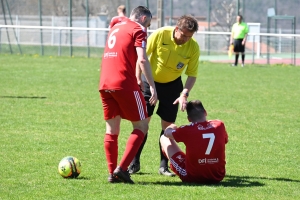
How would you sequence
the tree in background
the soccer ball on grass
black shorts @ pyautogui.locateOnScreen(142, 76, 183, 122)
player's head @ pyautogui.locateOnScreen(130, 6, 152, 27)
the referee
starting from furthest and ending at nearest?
the tree in background → the referee → black shorts @ pyautogui.locateOnScreen(142, 76, 183, 122) → the soccer ball on grass → player's head @ pyautogui.locateOnScreen(130, 6, 152, 27)

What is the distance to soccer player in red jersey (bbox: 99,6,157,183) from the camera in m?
6.20

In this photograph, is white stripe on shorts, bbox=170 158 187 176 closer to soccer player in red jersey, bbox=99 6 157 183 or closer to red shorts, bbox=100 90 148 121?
soccer player in red jersey, bbox=99 6 157 183

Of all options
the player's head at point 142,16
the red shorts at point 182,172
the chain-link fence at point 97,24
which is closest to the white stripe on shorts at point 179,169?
the red shorts at point 182,172

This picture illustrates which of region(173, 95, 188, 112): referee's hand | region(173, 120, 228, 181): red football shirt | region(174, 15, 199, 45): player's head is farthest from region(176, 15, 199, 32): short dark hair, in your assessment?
region(173, 120, 228, 181): red football shirt

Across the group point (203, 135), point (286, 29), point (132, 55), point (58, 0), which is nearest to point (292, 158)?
point (203, 135)

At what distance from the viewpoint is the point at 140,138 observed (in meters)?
6.46

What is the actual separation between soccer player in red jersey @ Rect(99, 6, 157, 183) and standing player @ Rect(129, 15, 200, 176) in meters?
0.53

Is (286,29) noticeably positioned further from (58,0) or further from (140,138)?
(140,138)

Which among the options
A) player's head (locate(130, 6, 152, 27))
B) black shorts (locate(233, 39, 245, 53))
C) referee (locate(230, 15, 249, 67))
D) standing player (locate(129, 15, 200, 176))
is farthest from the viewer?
black shorts (locate(233, 39, 245, 53))

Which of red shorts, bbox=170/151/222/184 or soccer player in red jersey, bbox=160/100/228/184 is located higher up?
soccer player in red jersey, bbox=160/100/228/184

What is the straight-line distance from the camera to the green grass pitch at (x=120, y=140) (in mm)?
6195

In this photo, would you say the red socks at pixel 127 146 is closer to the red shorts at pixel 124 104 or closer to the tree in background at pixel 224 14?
the red shorts at pixel 124 104

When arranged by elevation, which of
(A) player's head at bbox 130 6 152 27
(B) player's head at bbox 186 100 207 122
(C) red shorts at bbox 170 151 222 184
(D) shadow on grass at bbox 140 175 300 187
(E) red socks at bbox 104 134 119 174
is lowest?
(D) shadow on grass at bbox 140 175 300 187

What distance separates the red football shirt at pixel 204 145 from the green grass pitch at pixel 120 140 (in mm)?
208
